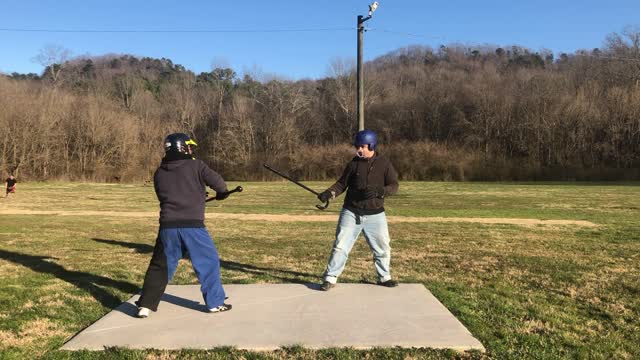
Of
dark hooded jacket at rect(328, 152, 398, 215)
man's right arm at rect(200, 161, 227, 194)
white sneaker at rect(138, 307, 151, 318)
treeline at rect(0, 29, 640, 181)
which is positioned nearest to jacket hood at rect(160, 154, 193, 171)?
man's right arm at rect(200, 161, 227, 194)

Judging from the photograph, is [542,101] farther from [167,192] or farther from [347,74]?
[167,192]

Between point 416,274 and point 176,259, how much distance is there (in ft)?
11.7

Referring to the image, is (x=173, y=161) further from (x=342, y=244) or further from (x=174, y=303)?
(x=342, y=244)

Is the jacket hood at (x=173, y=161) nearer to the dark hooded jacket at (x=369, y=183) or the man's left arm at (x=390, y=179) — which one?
the dark hooded jacket at (x=369, y=183)

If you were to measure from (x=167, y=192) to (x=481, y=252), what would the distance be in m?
6.36

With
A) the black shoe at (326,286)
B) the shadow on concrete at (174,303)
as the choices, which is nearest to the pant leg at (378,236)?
the black shoe at (326,286)

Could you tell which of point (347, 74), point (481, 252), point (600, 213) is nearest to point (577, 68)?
point (347, 74)

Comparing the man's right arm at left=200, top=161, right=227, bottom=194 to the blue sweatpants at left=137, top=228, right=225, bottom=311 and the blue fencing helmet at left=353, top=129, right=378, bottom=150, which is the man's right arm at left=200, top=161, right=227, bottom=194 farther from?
the blue fencing helmet at left=353, top=129, right=378, bottom=150

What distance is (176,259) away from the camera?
5.47 meters

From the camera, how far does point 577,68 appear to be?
7850cm

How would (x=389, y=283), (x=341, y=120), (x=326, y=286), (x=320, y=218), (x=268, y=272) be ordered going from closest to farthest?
1. (x=326, y=286)
2. (x=389, y=283)
3. (x=268, y=272)
4. (x=320, y=218)
5. (x=341, y=120)

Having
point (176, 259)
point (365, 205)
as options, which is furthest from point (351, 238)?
point (176, 259)

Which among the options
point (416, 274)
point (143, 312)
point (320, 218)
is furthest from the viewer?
point (320, 218)

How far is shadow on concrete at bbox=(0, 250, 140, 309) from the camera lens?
6.26 meters
